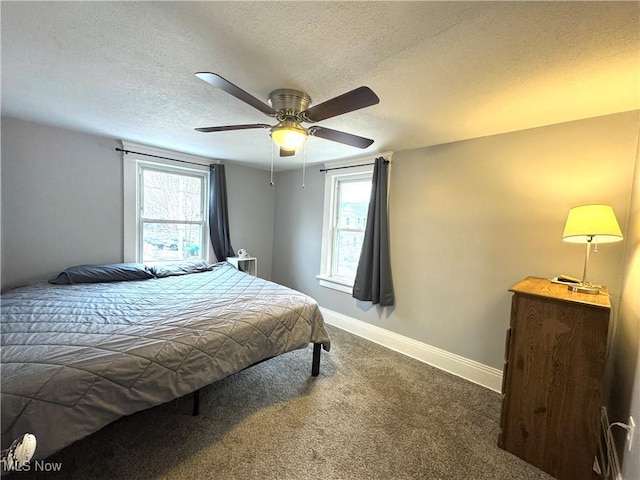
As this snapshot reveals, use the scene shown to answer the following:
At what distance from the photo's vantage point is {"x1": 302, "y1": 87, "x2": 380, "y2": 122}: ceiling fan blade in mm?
1235

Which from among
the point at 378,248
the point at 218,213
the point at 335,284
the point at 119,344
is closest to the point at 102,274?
the point at 218,213

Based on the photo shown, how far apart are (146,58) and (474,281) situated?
2910 mm

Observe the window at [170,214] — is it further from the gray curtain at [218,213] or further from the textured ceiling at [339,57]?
the textured ceiling at [339,57]

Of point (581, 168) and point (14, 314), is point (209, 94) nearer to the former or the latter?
point (14, 314)

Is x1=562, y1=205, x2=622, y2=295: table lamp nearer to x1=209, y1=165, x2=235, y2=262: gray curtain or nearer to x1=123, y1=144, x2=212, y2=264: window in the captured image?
x1=209, y1=165, x2=235, y2=262: gray curtain

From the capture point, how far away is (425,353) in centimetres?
271

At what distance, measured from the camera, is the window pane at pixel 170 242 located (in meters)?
3.27

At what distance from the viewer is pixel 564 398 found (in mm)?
1469

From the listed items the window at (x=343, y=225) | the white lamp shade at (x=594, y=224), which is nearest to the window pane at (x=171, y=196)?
the window at (x=343, y=225)

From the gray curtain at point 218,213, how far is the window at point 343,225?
1.42 meters

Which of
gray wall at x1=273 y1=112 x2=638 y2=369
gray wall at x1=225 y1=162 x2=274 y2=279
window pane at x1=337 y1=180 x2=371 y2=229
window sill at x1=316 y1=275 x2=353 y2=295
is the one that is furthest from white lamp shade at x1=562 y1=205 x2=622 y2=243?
gray wall at x1=225 y1=162 x2=274 y2=279

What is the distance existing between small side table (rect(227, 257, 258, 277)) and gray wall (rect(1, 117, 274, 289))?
1.30 meters

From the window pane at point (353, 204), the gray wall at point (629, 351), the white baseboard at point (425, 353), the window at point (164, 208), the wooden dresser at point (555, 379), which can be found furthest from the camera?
the window pane at point (353, 204)

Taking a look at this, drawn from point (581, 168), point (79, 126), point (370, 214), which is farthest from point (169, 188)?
point (581, 168)
